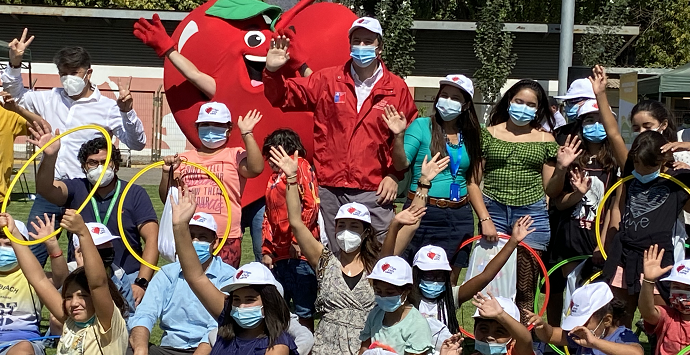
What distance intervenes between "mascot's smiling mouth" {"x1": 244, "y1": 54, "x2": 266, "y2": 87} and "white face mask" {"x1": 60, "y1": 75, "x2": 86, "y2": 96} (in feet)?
4.74

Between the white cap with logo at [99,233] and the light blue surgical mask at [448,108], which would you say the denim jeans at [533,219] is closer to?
the light blue surgical mask at [448,108]

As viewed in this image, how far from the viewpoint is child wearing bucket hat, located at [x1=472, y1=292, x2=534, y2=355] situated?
569cm

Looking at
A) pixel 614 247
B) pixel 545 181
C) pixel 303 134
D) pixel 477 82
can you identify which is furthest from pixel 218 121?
pixel 477 82

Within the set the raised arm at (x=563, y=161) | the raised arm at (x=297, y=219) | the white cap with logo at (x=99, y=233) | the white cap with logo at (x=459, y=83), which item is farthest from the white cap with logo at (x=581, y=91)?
the white cap with logo at (x=99, y=233)

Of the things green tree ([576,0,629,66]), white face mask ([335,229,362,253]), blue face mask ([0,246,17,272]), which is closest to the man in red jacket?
white face mask ([335,229,362,253])

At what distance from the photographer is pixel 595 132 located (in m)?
7.51

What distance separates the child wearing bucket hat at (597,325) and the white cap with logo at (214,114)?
285 cm

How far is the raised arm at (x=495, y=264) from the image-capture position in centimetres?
656

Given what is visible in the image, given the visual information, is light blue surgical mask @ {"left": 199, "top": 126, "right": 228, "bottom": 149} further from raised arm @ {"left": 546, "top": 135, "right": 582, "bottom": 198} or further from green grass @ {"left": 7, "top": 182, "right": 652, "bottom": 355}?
raised arm @ {"left": 546, "top": 135, "right": 582, "bottom": 198}

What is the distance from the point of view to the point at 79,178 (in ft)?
25.6

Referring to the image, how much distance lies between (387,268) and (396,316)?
1.08ft

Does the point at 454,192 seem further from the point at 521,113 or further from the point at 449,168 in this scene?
the point at 521,113

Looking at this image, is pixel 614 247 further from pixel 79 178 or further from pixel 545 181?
pixel 79 178

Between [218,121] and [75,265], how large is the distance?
1.52 m
